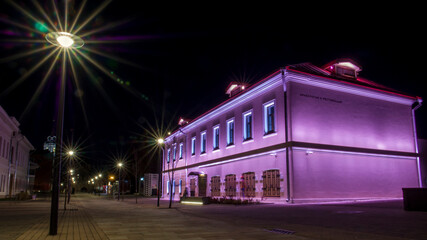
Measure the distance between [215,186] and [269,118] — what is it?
36.2ft

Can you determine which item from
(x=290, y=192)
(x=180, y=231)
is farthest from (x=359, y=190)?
(x=180, y=231)

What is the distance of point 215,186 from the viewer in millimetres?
32562

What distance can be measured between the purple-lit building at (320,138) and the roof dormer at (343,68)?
0.23ft

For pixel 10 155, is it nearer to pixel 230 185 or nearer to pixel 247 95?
pixel 230 185

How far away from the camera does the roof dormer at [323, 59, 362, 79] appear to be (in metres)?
25.5

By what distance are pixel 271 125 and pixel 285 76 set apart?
12.5 ft

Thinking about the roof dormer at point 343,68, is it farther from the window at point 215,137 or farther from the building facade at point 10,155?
the building facade at point 10,155

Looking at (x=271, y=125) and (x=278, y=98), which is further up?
(x=278, y=98)

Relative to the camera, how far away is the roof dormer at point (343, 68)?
25469 mm

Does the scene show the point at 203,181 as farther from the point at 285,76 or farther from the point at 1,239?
the point at 1,239

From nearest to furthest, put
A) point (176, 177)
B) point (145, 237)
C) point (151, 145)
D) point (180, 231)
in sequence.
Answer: point (145, 237) → point (180, 231) → point (176, 177) → point (151, 145)

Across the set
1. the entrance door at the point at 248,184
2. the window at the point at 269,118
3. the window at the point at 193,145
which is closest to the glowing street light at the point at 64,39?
the window at the point at 269,118

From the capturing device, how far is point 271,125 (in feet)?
79.2

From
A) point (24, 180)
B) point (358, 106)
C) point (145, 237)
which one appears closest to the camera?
point (145, 237)
